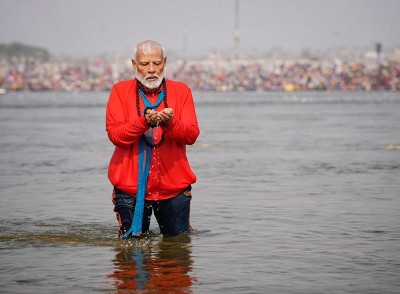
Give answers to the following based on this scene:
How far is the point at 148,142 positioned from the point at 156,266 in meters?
0.90

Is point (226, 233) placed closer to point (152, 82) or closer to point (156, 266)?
point (156, 266)

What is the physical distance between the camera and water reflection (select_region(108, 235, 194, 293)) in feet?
24.0

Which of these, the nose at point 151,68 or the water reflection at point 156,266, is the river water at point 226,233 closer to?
the water reflection at point 156,266

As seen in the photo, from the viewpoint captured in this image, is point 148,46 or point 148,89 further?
point 148,89

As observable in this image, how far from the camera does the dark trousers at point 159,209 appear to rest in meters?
8.10

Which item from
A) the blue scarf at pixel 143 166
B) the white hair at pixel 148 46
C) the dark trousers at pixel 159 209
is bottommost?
the dark trousers at pixel 159 209

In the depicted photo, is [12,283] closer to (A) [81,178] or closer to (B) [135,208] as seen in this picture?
(B) [135,208]

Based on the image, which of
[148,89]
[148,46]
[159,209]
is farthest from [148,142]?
[148,46]

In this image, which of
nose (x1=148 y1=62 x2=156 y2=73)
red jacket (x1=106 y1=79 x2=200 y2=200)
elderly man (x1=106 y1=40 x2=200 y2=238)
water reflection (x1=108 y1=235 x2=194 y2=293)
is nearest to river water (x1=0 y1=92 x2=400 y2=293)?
water reflection (x1=108 y1=235 x2=194 y2=293)

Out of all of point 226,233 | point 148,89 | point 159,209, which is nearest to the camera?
point 148,89

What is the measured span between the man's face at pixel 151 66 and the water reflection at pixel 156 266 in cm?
130

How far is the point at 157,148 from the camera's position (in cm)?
802

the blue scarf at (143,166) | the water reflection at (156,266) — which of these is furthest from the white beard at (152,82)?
the water reflection at (156,266)

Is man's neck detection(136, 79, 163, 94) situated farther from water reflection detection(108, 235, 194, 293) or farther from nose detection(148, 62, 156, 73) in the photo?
water reflection detection(108, 235, 194, 293)
